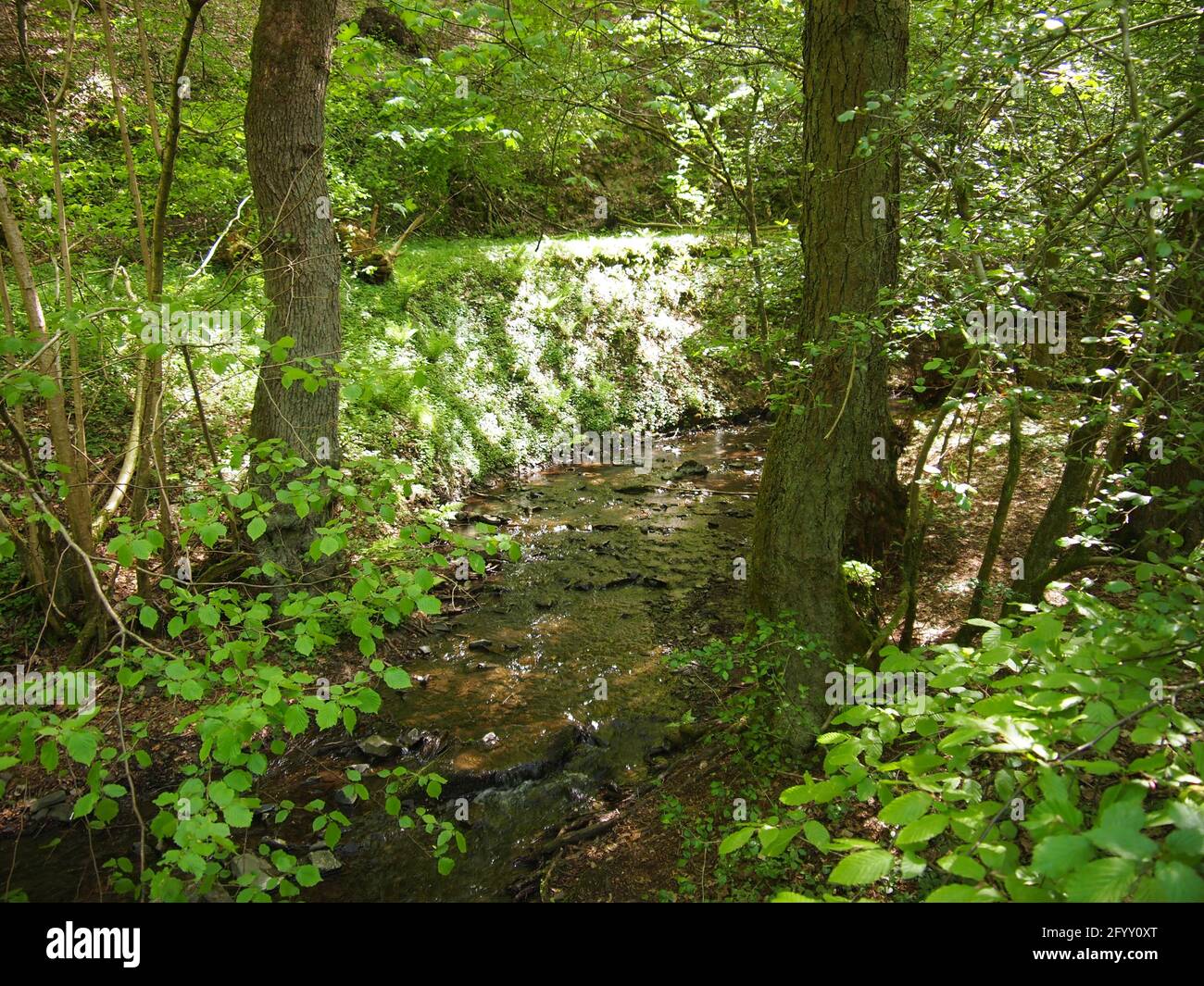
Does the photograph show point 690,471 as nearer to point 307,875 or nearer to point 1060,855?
point 307,875

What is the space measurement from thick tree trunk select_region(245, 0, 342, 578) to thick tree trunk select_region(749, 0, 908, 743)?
3101mm

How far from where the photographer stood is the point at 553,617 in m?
6.50

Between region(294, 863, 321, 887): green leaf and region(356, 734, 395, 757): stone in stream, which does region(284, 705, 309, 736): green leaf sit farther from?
region(356, 734, 395, 757): stone in stream

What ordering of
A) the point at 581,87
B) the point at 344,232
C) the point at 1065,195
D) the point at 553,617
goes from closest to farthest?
the point at 1065,195
the point at 581,87
the point at 553,617
the point at 344,232

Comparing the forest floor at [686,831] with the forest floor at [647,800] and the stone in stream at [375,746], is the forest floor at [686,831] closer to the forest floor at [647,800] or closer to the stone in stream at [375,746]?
the forest floor at [647,800]

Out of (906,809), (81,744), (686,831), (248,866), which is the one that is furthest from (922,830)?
(248,866)

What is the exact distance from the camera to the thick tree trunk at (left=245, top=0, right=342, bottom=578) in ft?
16.9

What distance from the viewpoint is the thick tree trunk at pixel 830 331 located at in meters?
3.83

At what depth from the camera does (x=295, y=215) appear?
17.7 ft

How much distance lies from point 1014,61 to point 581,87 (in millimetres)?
4273

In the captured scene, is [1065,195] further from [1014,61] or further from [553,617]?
[553,617]

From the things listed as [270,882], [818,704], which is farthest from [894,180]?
[270,882]

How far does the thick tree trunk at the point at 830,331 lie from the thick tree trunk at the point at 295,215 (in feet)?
10.2

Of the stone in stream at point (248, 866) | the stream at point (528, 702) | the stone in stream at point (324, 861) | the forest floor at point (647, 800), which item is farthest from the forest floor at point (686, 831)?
the stone in stream at point (248, 866)
